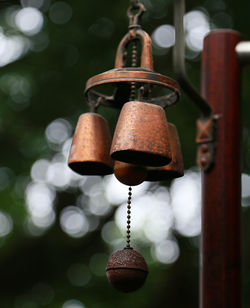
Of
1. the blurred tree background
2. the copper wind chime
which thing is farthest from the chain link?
the blurred tree background

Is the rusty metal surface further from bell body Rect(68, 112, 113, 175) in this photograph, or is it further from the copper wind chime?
bell body Rect(68, 112, 113, 175)

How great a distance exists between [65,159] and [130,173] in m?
3.75

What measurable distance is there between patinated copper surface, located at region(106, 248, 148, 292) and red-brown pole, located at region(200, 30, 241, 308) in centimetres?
29

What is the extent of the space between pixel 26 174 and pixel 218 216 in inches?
132

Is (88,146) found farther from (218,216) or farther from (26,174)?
(26,174)

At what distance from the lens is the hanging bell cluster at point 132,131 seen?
147 cm

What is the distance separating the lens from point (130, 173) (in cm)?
155

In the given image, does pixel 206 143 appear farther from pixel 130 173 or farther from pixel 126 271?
pixel 126 271

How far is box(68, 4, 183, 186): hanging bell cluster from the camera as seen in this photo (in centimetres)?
147

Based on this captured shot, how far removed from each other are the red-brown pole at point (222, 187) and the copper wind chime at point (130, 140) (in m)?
0.18

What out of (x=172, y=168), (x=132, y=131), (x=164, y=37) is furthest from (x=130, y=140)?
(x=164, y=37)

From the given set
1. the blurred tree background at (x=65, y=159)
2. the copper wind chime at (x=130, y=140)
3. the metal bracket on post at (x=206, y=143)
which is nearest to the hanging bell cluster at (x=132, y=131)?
the copper wind chime at (x=130, y=140)

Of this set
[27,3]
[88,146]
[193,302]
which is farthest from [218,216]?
[193,302]

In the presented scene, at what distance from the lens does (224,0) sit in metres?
5.06
